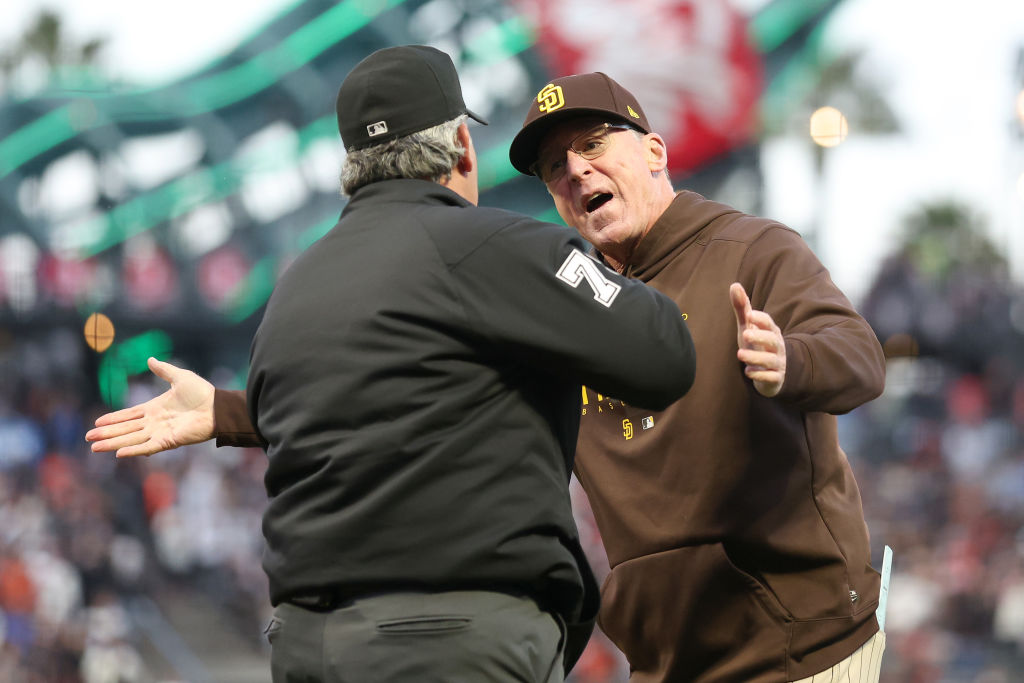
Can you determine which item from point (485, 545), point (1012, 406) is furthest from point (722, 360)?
point (1012, 406)

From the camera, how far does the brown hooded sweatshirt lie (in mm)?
2918

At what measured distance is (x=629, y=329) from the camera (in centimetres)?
223

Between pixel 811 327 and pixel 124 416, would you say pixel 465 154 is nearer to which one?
pixel 811 327

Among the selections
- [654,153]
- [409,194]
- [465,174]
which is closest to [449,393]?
[409,194]

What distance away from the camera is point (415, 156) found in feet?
8.00

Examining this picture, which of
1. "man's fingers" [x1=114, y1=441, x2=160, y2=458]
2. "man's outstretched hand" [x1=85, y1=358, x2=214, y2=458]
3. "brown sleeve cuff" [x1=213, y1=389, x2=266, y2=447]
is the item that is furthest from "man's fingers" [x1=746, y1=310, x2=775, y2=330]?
"man's fingers" [x1=114, y1=441, x2=160, y2=458]

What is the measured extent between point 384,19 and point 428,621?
80.1 ft

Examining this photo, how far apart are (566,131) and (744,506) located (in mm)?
1111

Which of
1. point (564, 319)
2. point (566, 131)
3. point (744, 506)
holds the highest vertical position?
point (566, 131)

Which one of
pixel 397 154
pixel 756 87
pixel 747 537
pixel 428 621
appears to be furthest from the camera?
pixel 756 87

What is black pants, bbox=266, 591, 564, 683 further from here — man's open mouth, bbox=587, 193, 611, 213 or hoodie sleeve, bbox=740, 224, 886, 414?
man's open mouth, bbox=587, 193, 611, 213

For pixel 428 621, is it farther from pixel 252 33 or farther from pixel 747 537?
pixel 252 33

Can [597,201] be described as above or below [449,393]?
above

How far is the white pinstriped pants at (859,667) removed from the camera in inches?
115
